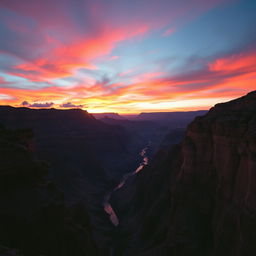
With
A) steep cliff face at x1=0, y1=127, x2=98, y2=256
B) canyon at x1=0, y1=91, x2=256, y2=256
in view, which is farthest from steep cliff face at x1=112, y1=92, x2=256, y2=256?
steep cliff face at x1=0, y1=127, x2=98, y2=256

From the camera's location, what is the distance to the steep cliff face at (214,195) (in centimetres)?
1322

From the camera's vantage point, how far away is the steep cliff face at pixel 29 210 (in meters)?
13.0

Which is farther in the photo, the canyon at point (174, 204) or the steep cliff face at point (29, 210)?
the canyon at point (174, 204)

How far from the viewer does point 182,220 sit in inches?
755

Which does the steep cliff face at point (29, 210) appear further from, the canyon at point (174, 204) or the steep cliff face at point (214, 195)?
the steep cliff face at point (214, 195)

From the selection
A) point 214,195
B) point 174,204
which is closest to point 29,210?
point 174,204

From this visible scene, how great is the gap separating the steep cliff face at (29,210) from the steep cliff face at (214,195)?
10227 mm

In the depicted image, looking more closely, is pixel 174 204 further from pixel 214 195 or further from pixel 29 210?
pixel 29 210

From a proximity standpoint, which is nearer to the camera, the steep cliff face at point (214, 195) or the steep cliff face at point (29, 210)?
the steep cliff face at point (29, 210)

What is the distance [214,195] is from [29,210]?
54.5 ft

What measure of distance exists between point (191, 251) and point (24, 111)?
7413 cm

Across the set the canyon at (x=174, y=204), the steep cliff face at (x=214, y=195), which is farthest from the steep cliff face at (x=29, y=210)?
the steep cliff face at (x=214, y=195)

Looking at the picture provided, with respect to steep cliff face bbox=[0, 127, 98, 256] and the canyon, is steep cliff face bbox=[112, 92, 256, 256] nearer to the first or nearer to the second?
the canyon

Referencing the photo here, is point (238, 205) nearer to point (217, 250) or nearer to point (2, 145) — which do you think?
point (217, 250)
